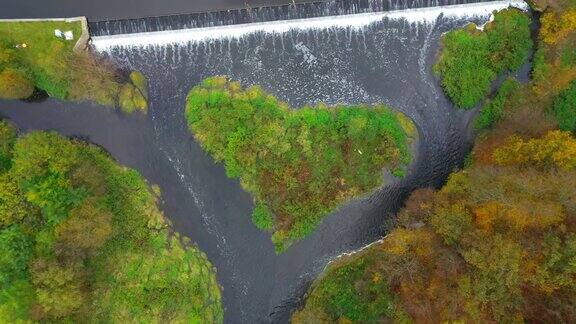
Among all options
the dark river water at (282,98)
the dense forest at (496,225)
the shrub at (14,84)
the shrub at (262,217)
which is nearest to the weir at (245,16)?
the dark river water at (282,98)

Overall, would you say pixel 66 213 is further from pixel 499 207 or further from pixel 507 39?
pixel 507 39

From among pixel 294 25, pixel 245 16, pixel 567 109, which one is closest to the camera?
pixel 567 109

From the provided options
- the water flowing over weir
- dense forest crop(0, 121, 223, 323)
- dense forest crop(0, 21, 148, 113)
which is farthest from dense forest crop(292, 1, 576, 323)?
dense forest crop(0, 21, 148, 113)

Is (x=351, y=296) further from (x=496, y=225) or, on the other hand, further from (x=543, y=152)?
(x=543, y=152)

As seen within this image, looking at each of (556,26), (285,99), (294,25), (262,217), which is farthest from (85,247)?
(556,26)

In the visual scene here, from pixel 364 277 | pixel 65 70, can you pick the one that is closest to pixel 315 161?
pixel 364 277

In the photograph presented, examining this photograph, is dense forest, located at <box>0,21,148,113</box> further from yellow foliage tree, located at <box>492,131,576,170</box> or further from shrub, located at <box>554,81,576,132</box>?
shrub, located at <box>554,81,576,132</box>
